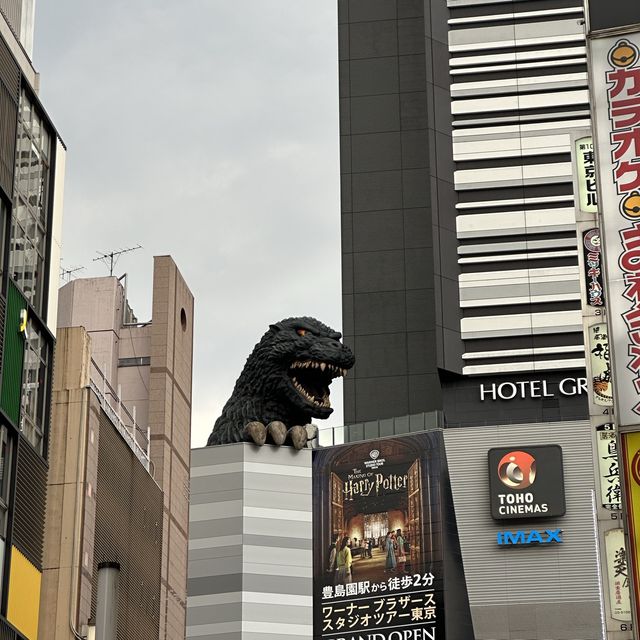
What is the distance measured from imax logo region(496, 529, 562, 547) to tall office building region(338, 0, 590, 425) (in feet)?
21.9

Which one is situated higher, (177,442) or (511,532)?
(177,442)

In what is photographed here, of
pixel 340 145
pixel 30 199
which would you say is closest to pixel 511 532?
pixel 340 145

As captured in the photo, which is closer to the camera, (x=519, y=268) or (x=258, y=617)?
(x=258, y=617)

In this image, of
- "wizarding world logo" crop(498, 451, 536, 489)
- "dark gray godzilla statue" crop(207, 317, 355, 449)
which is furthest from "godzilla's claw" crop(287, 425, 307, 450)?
"wizarding world logo" crop(498, 451, 536, 489)

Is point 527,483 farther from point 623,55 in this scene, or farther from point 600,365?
point 623,55

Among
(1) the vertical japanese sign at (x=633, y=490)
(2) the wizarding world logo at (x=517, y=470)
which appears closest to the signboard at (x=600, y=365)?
(1) the vertical japanese sign at (x=633, y=490)

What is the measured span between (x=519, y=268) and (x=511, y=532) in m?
14.1

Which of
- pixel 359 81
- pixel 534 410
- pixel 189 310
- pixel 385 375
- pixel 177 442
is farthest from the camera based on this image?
pixel 189 310

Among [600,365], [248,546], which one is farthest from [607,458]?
[248,546]

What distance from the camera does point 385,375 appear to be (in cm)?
9088

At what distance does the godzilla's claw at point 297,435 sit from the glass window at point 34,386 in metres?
20.5

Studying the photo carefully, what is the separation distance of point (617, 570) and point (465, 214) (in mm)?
56069

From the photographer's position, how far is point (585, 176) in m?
37.8

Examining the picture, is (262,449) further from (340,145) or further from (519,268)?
(340,145)
